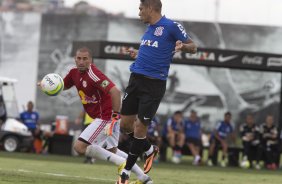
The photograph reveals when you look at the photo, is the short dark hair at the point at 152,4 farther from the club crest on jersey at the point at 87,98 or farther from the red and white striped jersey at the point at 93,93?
the club crest on jersey at the point at 87,98

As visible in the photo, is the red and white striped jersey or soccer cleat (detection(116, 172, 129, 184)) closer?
soccer cleat (detection(116, 172, 129, 184))

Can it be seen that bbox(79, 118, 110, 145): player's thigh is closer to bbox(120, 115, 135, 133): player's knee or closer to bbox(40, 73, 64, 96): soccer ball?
bbox(120, 115, 135, 133): player's knee

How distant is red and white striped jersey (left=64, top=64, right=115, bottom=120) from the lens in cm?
1254

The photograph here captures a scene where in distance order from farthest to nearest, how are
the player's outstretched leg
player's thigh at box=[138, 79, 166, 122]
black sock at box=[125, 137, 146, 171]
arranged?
1. the player's outstretched leg
2. black sock at box=[125, 137, 146, 171]
3. player's thigh at box=[138, 79, 166, 122]

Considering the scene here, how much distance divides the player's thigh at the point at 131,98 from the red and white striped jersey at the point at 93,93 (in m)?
0.58

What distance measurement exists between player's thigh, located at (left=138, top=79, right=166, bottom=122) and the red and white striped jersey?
0.92 m

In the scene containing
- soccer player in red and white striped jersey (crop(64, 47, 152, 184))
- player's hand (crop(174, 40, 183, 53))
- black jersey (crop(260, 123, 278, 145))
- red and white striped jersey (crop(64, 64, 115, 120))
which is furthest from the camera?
black jersey (crop(260, 123, 278, 145))

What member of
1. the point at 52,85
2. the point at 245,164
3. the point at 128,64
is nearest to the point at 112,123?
the point at 52,85

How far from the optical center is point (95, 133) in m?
12.6

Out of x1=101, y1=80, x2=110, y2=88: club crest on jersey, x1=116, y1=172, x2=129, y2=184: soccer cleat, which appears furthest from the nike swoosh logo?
x1=116, y1=172, x2=129, y2=184: soccer cleat

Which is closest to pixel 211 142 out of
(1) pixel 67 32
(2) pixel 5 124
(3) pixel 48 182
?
(2) pixel 5 124

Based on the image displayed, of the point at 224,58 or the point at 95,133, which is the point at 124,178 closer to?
the point at 95,133

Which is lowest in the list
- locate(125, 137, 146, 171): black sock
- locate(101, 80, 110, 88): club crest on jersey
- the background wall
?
the background wall

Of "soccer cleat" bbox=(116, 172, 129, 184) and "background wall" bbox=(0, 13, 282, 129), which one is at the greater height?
"soccer cleat" bbox=(116, 172, 129, 184)
